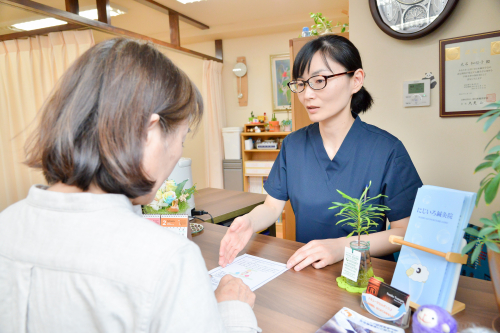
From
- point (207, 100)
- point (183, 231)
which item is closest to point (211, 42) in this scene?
point (207, 100)

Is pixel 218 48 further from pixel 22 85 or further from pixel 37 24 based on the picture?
pixel 22 85

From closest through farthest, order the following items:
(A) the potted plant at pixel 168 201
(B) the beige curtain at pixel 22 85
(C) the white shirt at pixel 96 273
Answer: (C) the white shirt at pixel 96 273 → (A) the potted plant at pixel 168 201 → (B) the beige curtain at pixel 22 85

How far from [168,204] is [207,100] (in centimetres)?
407

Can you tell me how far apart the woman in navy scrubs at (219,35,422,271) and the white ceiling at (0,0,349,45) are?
10.4 feet

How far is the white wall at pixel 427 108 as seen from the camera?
5.86 ft

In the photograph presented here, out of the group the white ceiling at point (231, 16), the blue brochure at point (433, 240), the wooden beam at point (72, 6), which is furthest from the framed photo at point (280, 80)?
the blue brochure at point (433, 240)

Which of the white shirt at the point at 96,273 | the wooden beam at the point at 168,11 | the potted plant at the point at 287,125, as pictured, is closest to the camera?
the white shirt at the point at 96,273

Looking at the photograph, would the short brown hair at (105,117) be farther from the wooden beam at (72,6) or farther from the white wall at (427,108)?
the wooden beam at (72,6)

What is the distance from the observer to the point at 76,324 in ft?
1.60

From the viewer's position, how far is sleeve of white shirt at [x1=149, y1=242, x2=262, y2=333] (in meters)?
0.46

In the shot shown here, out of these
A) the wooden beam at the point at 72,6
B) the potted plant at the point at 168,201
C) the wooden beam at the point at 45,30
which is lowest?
the potted plant at the point at 168,201

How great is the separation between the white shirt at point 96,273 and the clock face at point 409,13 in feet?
6.46

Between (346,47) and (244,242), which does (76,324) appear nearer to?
(244,242)

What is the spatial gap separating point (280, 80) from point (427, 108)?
10.7 feet
